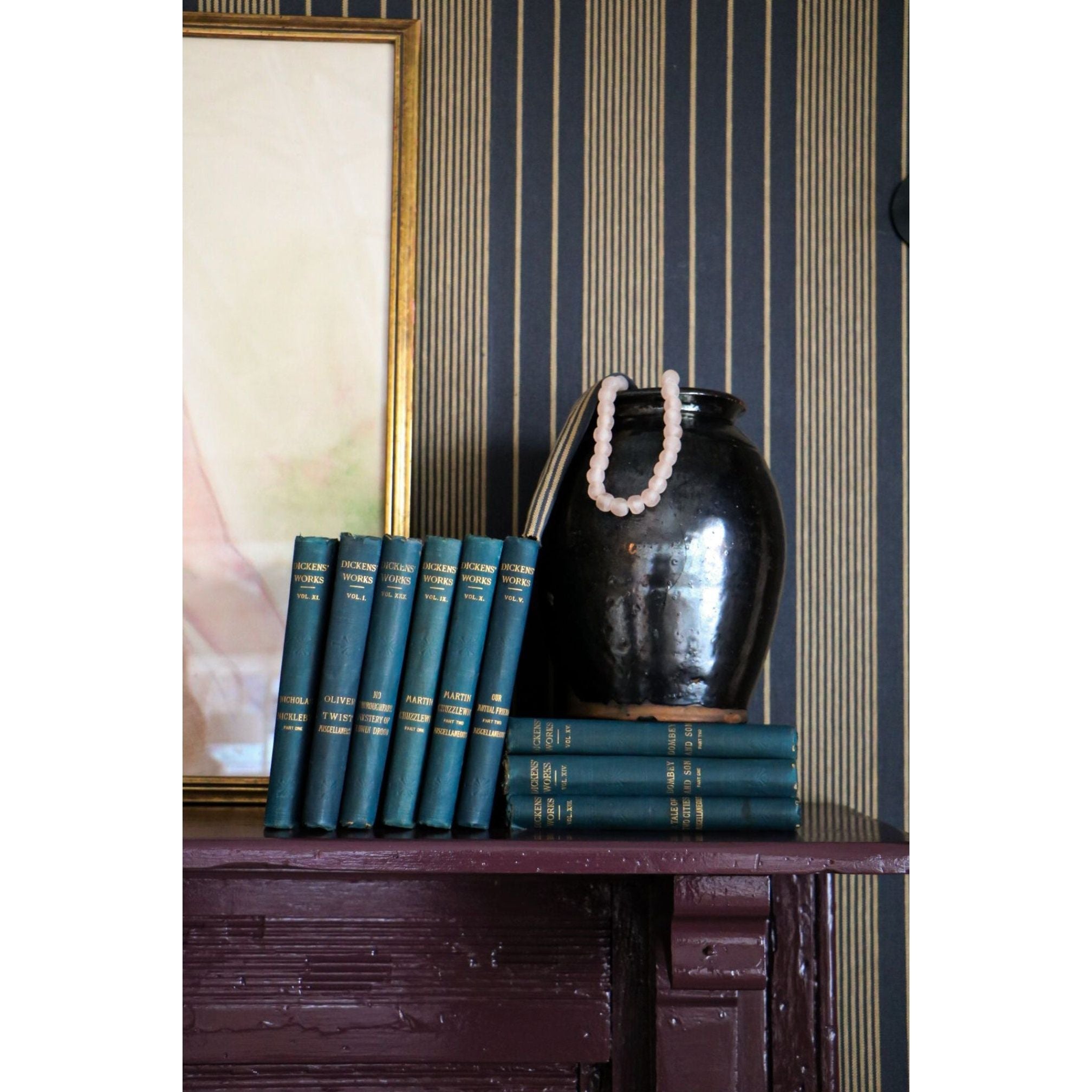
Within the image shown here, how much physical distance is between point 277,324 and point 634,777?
0.72 m

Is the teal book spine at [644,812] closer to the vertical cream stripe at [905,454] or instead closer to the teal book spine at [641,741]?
the teal book spine at [641,741]

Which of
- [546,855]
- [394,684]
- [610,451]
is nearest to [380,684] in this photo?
[394,684]

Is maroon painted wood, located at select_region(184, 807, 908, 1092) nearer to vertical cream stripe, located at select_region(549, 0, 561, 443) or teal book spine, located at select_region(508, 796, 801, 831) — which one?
teal book spine, located at select_region(508, 796, 801, 831)

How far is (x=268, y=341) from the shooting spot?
4.10 ft

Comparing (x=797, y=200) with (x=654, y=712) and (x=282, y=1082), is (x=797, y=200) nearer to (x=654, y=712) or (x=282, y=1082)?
(x=654, y=712)

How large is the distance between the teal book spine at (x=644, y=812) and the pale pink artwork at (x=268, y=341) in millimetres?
449

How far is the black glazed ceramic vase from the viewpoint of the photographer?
3.10ft

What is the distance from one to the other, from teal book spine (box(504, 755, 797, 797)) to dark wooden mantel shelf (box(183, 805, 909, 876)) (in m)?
0.05

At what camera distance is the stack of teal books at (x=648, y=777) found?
2.88 feet

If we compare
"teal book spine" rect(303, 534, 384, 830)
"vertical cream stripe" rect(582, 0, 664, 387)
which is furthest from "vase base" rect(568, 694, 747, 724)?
"vertical cream stripe" rect(582, 0, 664, 387)
